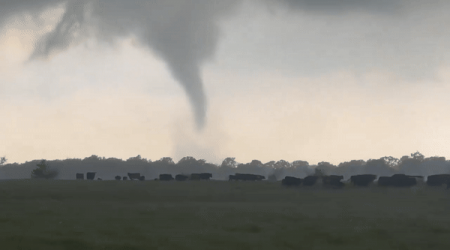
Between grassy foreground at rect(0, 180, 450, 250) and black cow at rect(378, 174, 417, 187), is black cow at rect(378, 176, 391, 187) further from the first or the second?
grassy foreground at rect(0, 180, 450, 250)

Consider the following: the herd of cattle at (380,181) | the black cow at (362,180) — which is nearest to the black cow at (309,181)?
the herd of cattle at (380,181)

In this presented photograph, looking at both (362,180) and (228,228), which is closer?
(228,228)

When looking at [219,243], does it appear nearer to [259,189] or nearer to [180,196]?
[180,196]

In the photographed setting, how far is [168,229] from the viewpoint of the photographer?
26406 mm

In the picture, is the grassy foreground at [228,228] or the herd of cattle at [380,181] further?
the herd of cattle at [380,181]

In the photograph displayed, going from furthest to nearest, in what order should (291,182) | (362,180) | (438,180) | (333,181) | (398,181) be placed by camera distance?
(291,182) → (362,180) → (333,181) → (398,181) → (438,180)

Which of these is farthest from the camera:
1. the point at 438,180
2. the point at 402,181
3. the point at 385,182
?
the point at 385,182

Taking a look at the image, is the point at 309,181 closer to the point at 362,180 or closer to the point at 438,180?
the point at 362,180

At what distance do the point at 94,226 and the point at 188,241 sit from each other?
770 centimetres

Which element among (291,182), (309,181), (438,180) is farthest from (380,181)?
(291,182)

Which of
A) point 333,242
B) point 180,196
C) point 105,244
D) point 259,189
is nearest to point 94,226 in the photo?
point 105,244

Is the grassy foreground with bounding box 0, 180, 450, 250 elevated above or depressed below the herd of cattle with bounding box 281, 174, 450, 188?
below

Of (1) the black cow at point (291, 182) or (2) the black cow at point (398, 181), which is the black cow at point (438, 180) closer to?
(2) the black cow at point (398, 181)

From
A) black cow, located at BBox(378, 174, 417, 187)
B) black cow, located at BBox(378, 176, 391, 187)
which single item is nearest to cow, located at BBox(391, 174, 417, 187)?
black cow, located at BBox(378, 174, 417, 187)
